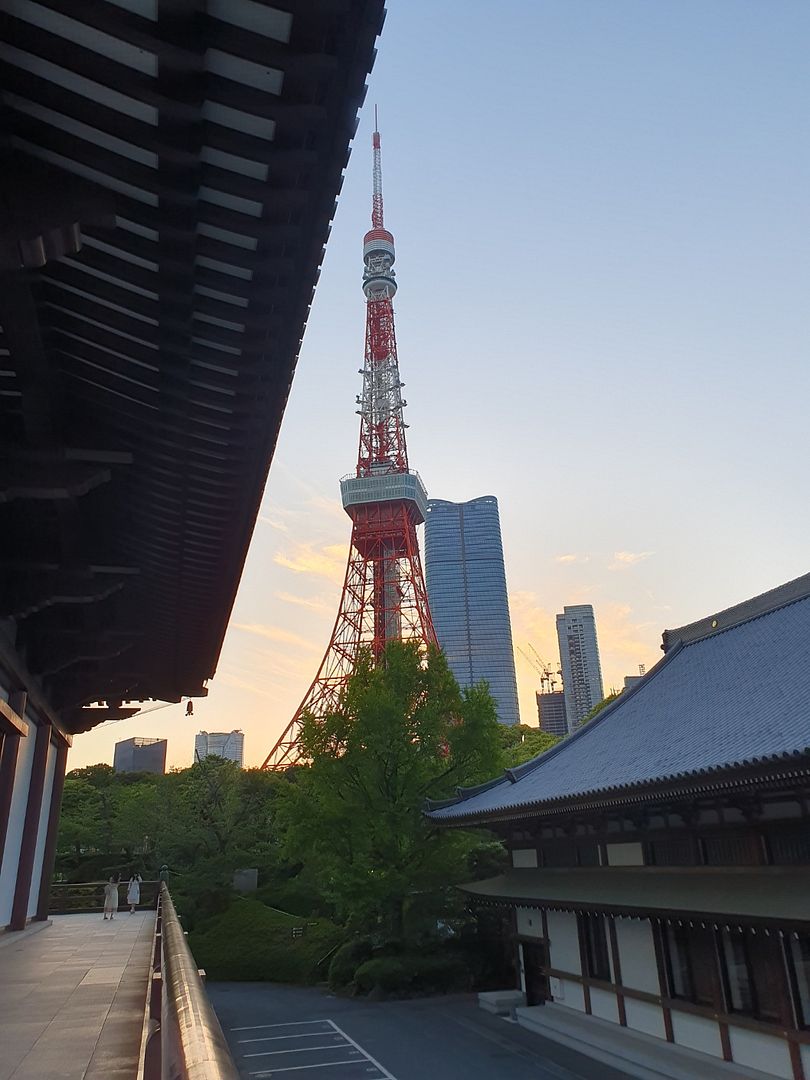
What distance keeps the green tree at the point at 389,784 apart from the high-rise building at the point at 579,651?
122288 mm

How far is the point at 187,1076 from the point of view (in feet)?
4.18

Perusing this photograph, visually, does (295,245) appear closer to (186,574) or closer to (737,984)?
(186,574)

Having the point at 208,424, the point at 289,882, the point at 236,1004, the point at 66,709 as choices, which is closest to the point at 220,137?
the point at 208,424

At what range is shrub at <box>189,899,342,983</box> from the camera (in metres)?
23.6

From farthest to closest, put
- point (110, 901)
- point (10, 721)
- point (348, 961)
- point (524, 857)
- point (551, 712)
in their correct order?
point (551, 712) < point (348, 961) < point (524, 857) < point (110, 901) < point (10, 721)

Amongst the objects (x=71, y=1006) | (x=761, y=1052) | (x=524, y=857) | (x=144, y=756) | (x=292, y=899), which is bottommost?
(x=292, y=899)

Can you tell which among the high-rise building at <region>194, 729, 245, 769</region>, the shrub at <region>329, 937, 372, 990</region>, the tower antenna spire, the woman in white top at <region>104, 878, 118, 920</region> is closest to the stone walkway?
the woman in white top at <region>104, 878, 118, 920</region>

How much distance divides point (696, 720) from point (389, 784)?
31.0 ft

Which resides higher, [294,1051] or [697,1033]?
[697,1033]

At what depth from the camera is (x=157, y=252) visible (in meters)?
3.38

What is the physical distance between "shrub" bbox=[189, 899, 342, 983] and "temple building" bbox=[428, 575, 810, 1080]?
33.2ft

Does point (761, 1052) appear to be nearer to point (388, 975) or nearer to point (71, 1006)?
point (71, 1006)

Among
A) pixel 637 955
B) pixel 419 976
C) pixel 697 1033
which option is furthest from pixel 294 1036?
pixel 697 1033

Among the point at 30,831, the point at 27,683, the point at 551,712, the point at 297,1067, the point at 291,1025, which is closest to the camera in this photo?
the point at 27,683
